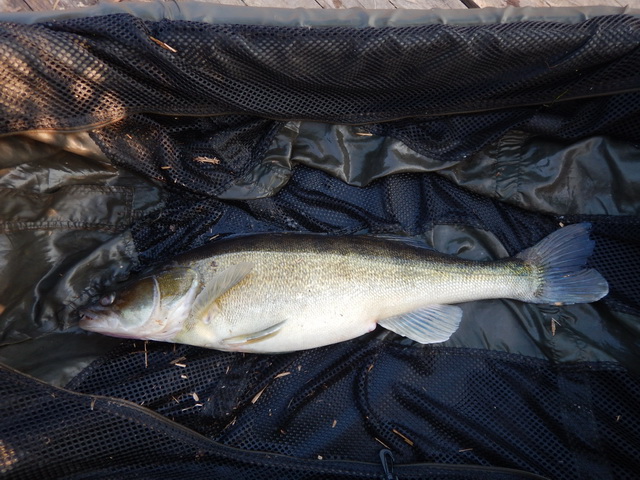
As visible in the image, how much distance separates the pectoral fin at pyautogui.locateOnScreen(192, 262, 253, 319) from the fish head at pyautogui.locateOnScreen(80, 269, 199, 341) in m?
0.06

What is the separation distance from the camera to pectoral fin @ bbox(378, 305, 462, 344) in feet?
9.95

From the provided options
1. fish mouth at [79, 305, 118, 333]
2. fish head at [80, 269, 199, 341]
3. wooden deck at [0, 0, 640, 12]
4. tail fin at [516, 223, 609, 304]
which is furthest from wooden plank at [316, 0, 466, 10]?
fish mouth at [79, 305, 118, 333]

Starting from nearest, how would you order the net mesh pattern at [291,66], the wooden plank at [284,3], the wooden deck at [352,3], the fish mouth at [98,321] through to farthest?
the net mesh pattern at [291,66] → the fish mouth at [98,321] → the wooden deck at [352,3] → the wooden plank at [284,3]

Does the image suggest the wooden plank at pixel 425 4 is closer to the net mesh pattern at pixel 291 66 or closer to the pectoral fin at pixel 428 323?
the net mesh pattern at pixel 291 66

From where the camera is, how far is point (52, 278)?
3041 millimetres

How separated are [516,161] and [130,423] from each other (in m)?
3.02

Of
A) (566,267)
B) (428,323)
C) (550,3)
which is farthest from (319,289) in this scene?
(550,3)

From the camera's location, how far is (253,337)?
275 cm

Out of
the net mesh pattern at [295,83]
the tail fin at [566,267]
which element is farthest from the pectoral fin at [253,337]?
the tail fin at [566,267]

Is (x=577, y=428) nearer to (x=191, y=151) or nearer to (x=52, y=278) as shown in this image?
(x=191, y=151)

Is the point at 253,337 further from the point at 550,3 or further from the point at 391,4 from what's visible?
the point at 550,3

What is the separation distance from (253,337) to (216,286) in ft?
1.23

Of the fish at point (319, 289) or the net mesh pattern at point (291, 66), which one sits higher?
the net mesh pattern at point (291, 66)

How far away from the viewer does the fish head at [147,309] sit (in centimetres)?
272
